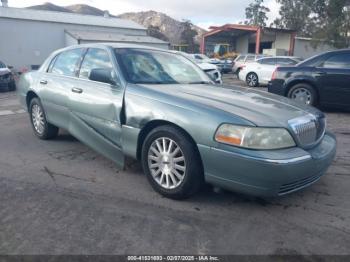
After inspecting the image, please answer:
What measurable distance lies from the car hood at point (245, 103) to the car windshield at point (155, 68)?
0.26 meters

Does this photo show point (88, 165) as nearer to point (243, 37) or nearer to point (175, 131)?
point (175, 131)

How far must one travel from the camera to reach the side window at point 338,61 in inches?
310

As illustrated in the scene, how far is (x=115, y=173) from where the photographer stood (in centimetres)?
435

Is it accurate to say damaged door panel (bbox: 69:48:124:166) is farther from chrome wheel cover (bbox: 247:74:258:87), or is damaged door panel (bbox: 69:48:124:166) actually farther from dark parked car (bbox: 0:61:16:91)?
chrome wheel cover (bbox: 247:74:258:87)

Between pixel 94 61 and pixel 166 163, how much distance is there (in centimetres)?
187

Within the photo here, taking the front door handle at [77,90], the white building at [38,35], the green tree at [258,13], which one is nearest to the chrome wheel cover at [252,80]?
the front door handle at [77,90]

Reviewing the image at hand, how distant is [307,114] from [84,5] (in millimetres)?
147497

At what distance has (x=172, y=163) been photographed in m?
3.48

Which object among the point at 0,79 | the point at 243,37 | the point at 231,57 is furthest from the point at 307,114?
the point at 243,37

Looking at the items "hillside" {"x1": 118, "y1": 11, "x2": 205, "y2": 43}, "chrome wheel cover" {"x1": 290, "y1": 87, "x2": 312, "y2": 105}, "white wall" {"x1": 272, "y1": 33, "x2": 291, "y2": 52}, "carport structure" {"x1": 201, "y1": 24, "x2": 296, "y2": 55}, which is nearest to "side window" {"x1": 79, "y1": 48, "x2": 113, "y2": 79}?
"chrome wheel cover" {"x1": 290, "y1": 87, "x2": 312, "y2": 105}

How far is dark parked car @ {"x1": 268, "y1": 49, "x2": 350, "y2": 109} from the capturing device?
25.7 ft

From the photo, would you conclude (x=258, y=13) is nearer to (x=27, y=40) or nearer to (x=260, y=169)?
(x=27, y=40)

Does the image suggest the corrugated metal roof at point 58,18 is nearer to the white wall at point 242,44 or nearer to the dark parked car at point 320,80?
the white wall at point 242,44

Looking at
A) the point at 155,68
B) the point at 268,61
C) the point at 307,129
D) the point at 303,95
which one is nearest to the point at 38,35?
the point at 268,61
